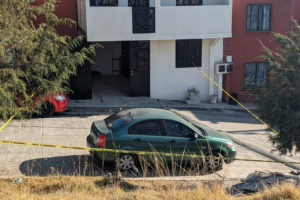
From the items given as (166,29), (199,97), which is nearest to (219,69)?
(199,97)

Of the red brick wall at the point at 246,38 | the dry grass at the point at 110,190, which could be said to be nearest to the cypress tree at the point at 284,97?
the dry grass at the point at 110,190

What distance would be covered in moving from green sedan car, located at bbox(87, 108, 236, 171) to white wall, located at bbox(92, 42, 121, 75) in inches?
508

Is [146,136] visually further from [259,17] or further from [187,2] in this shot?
[259,17]

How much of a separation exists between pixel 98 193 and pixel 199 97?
12.4 m

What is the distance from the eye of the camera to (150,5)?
17922 millimetres

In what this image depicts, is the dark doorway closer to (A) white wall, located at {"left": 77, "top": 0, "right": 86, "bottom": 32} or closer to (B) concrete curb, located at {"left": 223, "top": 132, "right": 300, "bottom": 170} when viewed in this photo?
(A) white wall, located at {"left": 77, "top": 0, "right": 86, "bottom": 32}

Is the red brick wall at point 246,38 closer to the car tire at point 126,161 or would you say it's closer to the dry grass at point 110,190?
the car tire at point 126,161

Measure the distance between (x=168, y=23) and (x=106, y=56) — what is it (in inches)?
253

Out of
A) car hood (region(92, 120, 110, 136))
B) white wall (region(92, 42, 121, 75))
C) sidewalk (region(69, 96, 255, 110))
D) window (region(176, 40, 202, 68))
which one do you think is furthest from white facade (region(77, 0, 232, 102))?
car hood (region(92, 120, 110, 136))

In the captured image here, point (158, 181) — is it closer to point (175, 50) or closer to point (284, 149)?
point (284, 149)

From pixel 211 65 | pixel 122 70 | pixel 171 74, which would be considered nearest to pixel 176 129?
pixel 171 74

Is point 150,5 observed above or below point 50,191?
above

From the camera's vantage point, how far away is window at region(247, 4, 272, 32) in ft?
65.4

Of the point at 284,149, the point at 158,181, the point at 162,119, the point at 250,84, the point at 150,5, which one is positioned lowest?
the point at 158,181
